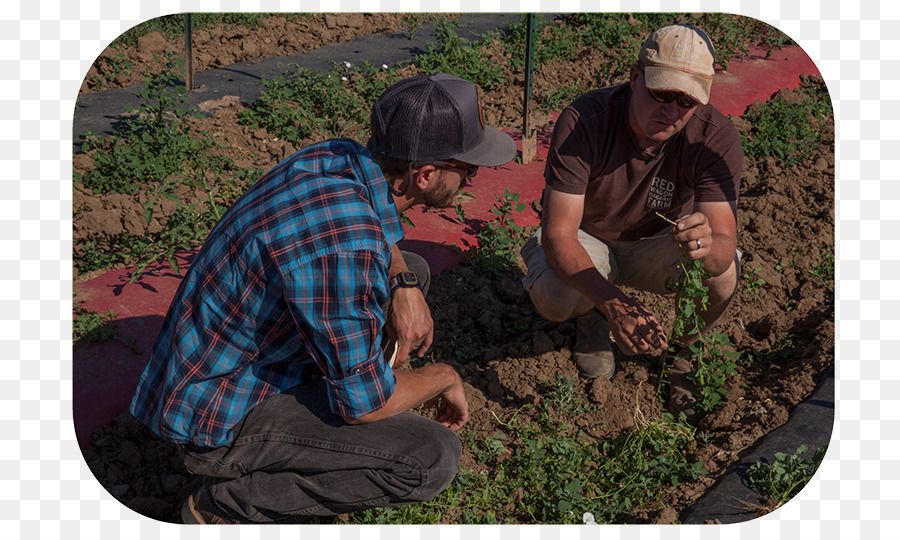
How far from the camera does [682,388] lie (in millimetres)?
3908

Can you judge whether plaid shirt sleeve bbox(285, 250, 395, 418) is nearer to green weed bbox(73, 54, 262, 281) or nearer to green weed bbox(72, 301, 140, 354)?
green weed bbox(72, 301, 140, 354)

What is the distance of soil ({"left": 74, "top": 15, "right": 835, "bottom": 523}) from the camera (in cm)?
349

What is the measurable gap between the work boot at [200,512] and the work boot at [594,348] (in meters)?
1.84

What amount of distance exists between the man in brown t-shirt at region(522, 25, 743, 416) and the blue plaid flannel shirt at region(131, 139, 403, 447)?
3.55ft

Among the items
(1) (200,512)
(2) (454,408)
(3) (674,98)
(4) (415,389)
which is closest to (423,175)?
(4) (415,389)

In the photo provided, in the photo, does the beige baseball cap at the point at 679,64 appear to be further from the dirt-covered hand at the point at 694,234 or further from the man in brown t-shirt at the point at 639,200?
the dirt-covered hand at the point at 694,234

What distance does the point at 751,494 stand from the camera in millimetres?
3201

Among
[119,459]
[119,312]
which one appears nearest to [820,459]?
[119,459]

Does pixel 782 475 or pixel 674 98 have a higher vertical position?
pixel 674 98

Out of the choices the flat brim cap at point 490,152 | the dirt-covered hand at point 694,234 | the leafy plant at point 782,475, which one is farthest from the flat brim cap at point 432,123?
the leafy plant at point 782,475

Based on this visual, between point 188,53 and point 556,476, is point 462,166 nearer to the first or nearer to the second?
point 556,476

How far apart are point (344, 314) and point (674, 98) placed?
1.74 meters

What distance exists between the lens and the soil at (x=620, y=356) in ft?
11.5

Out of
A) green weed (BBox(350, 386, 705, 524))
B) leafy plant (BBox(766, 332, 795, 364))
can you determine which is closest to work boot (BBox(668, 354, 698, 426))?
green weed (BBox(350, 386, 705, 524))
